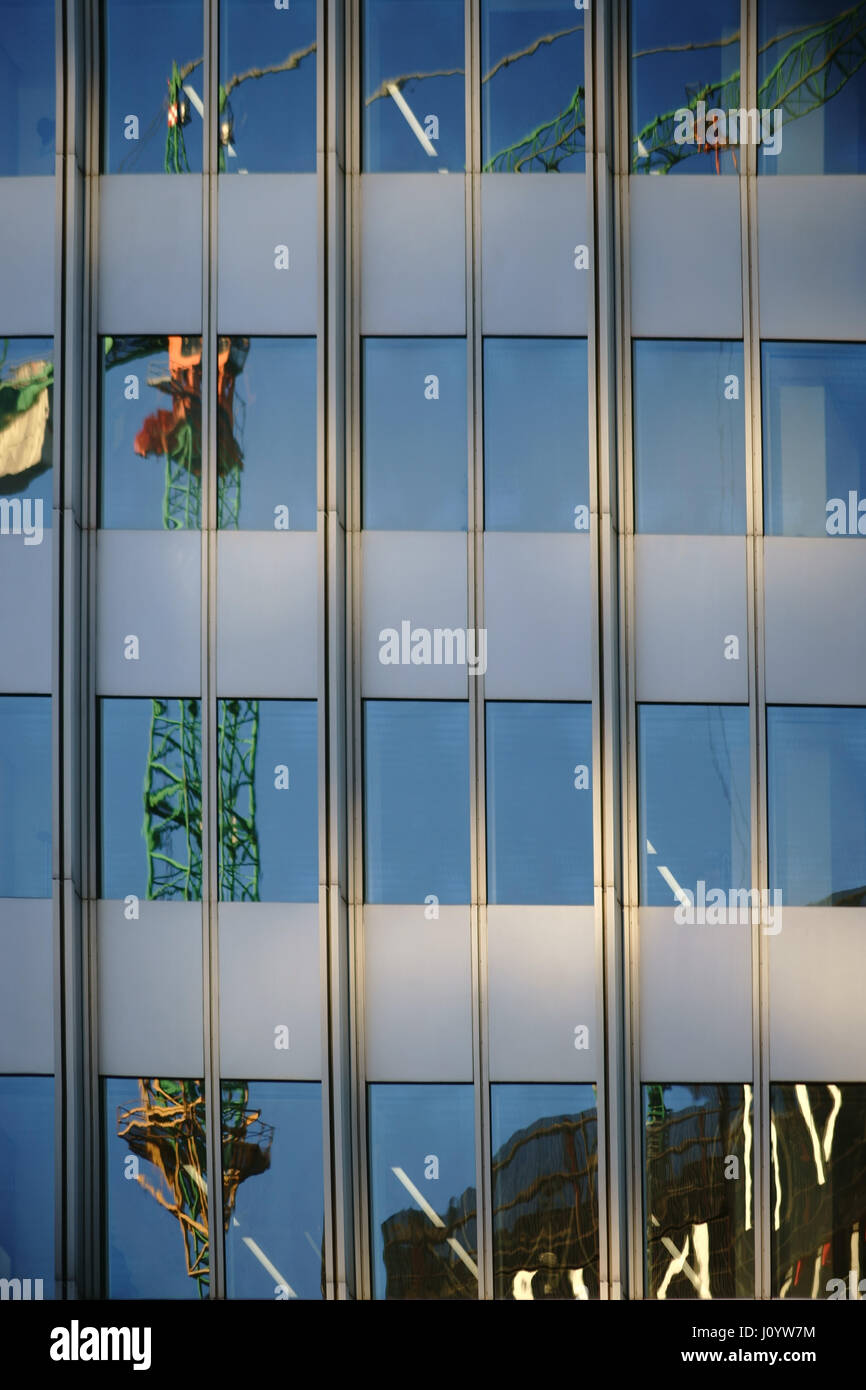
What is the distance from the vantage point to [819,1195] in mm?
6992

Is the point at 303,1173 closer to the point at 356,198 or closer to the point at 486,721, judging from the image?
the point at 486,721

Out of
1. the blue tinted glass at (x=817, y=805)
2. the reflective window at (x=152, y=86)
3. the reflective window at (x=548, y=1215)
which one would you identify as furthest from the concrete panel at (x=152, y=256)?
the reflective window at (x=548, y=1215)

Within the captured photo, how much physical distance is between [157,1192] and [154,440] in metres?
4.28

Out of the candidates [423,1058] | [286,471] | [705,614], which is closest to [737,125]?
[705,614]

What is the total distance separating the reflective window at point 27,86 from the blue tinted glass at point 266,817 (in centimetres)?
339

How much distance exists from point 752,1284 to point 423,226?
6335 millimetres

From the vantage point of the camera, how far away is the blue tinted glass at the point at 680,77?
286 inches

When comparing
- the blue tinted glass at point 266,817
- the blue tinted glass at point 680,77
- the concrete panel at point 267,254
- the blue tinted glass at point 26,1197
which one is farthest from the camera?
the blue tinted glass at point 680,77

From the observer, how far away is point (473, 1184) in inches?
274

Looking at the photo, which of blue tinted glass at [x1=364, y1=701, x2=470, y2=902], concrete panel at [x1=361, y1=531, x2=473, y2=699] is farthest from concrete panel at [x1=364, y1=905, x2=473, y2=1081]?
concrete panel at [x1=361, y1=531, x2=473, y2=699]

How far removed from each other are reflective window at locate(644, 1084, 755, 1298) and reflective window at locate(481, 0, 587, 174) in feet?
17.8

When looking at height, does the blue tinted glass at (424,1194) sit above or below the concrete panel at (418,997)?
below

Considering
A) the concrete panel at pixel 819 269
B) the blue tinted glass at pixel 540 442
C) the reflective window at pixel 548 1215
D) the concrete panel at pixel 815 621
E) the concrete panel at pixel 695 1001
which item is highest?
the concrete panel at pixel 819 269

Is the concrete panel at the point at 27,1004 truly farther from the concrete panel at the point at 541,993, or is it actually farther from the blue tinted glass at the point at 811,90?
the blue tinted glass at the point at 811,90
